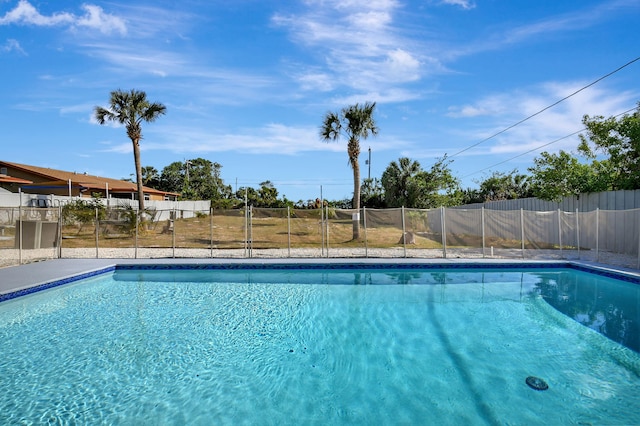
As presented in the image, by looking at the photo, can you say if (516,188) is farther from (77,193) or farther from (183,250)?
(77,193)

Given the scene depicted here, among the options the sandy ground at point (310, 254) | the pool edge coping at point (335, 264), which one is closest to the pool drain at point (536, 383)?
the pool edge coping at point (335, 264)

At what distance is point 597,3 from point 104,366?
1744cm

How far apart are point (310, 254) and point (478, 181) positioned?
2300cm

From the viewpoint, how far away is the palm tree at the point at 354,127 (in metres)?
17.0

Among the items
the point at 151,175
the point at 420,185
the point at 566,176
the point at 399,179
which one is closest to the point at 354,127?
the point at 566,176

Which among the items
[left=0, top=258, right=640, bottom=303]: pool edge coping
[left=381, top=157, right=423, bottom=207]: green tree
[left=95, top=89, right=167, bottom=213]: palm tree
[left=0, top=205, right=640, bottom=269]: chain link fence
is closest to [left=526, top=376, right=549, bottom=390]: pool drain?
[left=0, top=258, right=640, bottom=303]: pool edge coping

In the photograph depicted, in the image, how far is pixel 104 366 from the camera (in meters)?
4.62

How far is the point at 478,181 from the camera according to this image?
31.1 m

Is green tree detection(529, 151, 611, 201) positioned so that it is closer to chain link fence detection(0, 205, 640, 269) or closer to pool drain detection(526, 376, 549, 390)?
chain link fence detection(0, 205, 640, 269)

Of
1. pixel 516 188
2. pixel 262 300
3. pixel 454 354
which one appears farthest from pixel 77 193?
pixel 516 188

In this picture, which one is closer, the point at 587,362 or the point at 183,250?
the point at 587,362

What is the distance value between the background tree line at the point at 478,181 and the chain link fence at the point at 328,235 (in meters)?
2.51

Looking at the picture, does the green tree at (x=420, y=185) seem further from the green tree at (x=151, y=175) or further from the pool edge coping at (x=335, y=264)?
the green tree at (x=151, y=175)

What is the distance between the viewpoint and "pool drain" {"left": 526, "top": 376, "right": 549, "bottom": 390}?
411 centimetres
